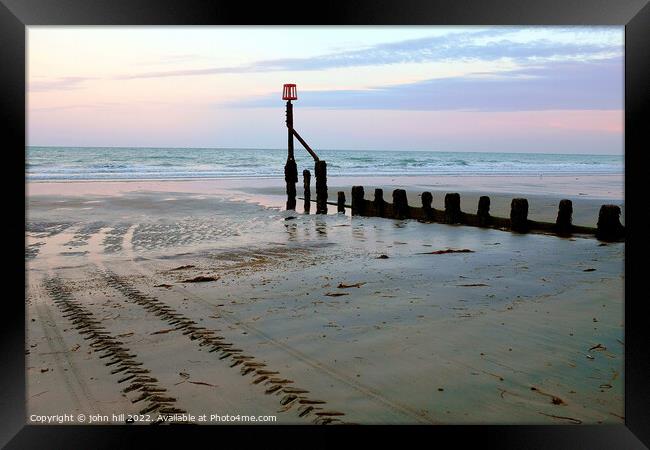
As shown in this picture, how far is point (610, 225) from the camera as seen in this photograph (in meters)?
8.51

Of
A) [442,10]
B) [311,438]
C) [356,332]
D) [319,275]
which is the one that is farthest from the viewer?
[319,275]

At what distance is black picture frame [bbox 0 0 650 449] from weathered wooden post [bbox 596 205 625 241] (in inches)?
223

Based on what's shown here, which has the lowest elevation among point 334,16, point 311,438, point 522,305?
point 311,438

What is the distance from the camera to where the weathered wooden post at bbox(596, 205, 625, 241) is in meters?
8.48

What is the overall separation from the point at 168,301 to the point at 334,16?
3.44 m

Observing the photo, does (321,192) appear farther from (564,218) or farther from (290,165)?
(564,218)

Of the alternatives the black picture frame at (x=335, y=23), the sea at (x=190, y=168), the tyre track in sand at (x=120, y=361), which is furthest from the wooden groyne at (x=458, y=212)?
the sea at (x=190, y=168)

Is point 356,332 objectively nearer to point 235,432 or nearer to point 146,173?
point 235,432

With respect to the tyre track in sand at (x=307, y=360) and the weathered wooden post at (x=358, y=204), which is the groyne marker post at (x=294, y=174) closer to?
the weathered wooden post at (x=358, y=204)

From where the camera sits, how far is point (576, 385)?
350cm

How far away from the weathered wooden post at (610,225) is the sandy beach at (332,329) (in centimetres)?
48

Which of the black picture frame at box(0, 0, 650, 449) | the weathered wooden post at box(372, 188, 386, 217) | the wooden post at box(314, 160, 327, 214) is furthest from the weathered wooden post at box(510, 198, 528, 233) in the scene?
the black picture frame at box(0, 0, 650, 449)

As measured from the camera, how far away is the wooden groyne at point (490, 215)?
8562 mm
